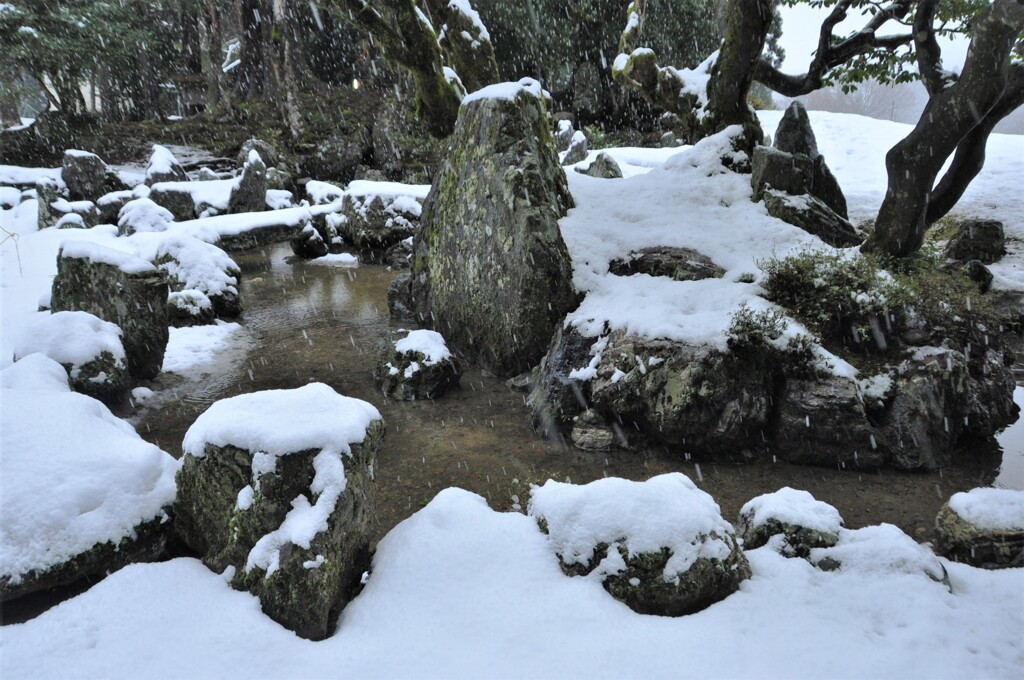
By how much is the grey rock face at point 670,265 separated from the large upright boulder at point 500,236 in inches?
36.6

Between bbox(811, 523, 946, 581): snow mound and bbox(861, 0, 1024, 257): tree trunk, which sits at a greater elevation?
bbox(861, 0, 1024, 257): tree trunk

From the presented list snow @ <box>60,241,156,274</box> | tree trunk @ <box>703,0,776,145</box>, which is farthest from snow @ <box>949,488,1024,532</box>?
snow @ <box>60,241,156,274</box>

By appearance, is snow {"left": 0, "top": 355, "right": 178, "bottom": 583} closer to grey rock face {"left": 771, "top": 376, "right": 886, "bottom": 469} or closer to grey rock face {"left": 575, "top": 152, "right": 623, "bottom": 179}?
grey rock face {"left": 771, "top": 376, "right": 886, "bottom": 469}

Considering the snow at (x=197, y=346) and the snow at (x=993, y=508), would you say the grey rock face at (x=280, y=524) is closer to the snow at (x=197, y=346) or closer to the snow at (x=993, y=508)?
the snow at (x=993, y=508)

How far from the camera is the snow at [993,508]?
12.8 ft

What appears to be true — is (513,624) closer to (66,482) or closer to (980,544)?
(66,482)

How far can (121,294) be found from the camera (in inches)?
306

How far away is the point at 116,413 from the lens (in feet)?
23.1

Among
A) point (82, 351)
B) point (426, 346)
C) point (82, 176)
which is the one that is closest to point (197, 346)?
point (82, 351)

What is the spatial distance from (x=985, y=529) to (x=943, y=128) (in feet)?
18.5

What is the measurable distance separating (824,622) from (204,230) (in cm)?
1702

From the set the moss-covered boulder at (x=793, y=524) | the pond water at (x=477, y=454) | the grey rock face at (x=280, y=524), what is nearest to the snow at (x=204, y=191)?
the pond water at (x=477, y=454)

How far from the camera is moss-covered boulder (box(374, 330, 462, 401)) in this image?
7477 millimetres

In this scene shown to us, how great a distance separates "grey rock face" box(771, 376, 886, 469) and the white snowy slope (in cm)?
220
